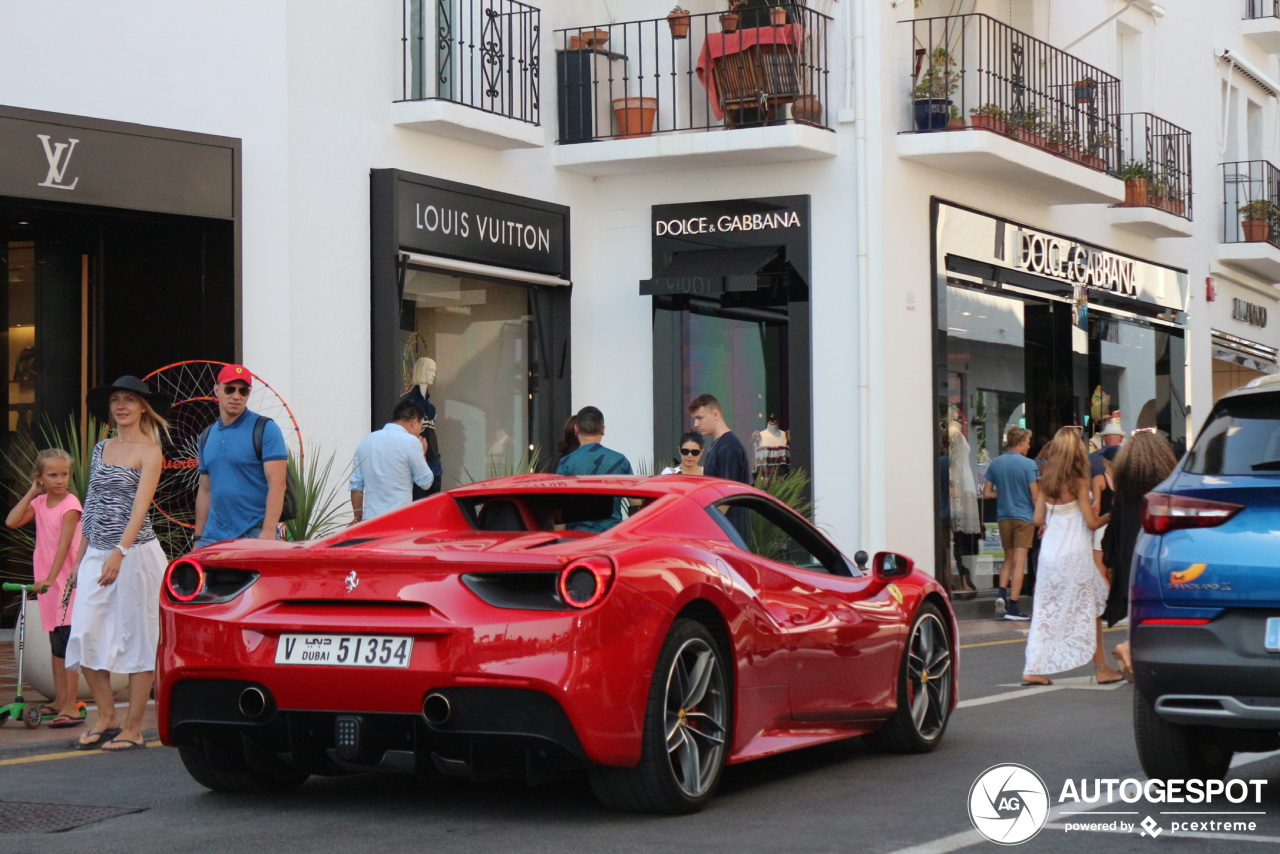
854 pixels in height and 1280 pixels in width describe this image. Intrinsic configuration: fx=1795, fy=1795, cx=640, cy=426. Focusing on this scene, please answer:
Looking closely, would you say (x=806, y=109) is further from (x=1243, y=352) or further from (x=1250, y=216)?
(x=1243, y=352)

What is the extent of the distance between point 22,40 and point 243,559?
310 inches

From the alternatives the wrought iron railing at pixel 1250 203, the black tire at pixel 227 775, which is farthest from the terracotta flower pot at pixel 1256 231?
the black tire at pixel 227 775

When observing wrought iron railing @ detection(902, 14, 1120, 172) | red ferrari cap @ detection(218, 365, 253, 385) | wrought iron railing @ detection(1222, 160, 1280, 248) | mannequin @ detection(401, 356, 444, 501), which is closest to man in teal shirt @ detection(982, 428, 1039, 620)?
wrought iron railing @ detection(902, 14, 1120, 172)

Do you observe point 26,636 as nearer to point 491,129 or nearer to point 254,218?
point 254,218

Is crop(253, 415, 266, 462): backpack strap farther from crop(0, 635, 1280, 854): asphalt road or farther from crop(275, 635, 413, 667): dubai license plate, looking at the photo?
crop(275, 635, 413, 667): dubai license plate

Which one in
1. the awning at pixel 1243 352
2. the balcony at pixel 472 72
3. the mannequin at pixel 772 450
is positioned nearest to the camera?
the balcony at pixel 472 72

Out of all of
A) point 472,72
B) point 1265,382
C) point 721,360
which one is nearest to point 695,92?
point 721,360

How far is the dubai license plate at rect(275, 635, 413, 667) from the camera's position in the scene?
6301mm

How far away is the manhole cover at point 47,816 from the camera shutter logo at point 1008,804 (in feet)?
10.6

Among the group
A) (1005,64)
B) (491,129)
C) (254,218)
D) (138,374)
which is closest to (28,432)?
(138,374)

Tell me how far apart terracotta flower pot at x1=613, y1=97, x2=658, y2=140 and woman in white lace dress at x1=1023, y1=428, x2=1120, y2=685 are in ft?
26.0

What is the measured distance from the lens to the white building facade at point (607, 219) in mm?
14297

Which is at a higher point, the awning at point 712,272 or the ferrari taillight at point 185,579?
the awning at point 712,272

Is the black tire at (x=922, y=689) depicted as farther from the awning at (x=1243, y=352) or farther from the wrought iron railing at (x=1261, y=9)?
the wrought iron railing at (x=1261, y=9)
